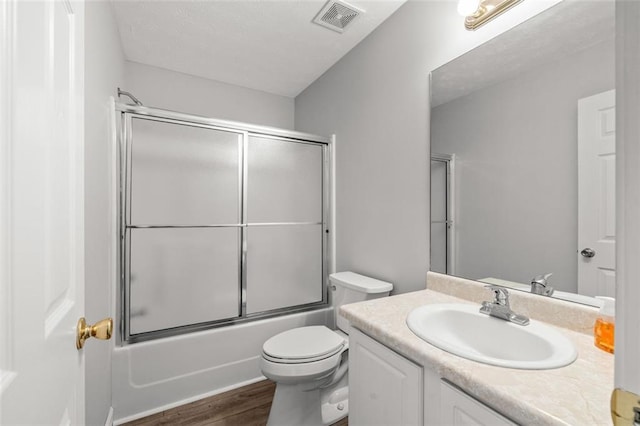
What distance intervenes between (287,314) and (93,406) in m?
1.26

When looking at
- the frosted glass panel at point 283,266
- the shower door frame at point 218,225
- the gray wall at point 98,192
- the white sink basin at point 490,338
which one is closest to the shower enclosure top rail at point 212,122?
the shower door frame at point 218,225

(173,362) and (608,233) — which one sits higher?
(608,233)

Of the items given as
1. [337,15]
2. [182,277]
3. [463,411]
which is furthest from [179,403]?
[337,15]

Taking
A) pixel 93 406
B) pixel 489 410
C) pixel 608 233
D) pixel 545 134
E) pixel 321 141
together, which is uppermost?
pixel 321 141

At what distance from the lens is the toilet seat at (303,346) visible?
150cm

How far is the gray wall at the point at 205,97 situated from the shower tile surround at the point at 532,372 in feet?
7.47

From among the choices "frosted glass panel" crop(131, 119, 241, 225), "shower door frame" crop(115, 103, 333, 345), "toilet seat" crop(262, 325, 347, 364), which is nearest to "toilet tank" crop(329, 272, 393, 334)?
"toilet seat" crop(262, 325, 347, 364)

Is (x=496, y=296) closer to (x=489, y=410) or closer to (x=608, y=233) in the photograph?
(x=608, y=233)

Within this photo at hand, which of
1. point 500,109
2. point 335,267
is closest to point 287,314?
point 335,267

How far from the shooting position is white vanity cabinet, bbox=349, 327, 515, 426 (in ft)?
2.41

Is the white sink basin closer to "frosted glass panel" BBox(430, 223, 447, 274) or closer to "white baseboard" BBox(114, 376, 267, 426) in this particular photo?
"frosted glass panel" BBox(430, 223, 447, 274)

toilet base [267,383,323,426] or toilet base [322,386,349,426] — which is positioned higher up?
toilet base [267,383,323,426]

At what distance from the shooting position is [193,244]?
6.50 ft

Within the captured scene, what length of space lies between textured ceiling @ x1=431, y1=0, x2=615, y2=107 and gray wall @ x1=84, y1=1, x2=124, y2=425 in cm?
159
